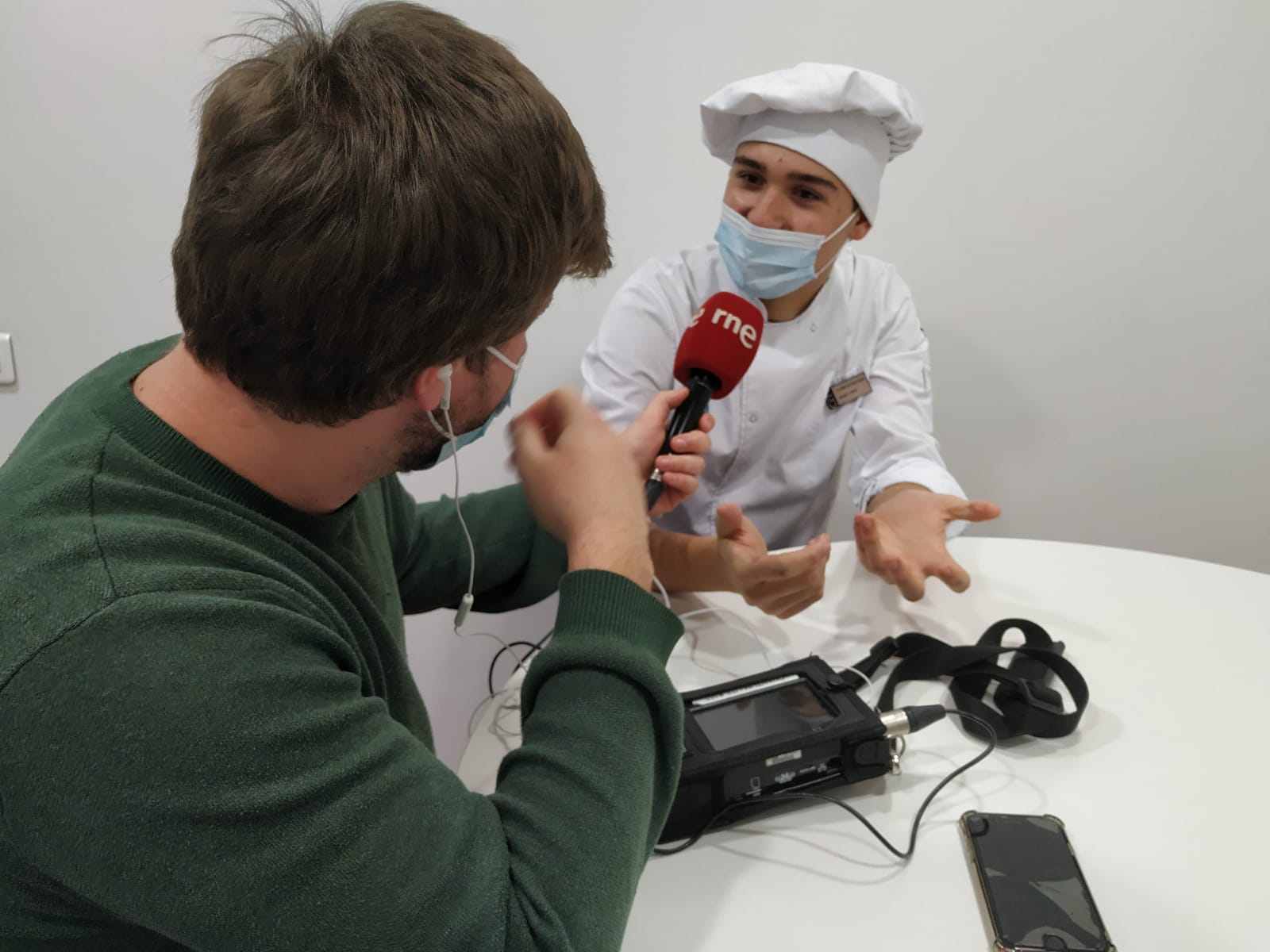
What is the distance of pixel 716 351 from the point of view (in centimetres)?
104

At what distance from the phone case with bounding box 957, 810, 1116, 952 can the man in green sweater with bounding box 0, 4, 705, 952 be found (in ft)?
0.93

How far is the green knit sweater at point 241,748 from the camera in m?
0.43

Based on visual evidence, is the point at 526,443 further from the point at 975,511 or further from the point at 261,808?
the point at 975,511

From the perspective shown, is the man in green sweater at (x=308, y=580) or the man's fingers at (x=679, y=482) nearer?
the man in green sweater at (x=308, y=580)

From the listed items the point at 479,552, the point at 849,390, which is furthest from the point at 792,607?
the point at 849,390

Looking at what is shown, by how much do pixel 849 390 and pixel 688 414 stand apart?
2.00 ft

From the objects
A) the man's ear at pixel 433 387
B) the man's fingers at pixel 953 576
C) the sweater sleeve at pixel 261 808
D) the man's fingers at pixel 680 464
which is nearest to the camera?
the sweater sleeve at pixel 261 808

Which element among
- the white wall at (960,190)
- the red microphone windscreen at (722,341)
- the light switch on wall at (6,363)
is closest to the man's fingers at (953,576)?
the red microphone windscreen at (722,341)

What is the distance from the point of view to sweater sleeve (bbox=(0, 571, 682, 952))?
0.42 metres

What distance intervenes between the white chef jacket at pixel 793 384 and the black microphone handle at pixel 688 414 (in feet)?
1.02

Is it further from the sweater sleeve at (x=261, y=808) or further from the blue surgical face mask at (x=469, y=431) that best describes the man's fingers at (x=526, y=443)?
the sweater sleeve at (x=261, y=808)

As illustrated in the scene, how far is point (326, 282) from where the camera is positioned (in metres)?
0.52

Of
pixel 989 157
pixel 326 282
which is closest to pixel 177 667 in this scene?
pixel 326 282

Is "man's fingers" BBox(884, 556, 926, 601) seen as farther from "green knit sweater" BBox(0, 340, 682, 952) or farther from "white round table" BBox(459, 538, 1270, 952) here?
"green knit sweater" BBox(0, 340, 682, 952)
